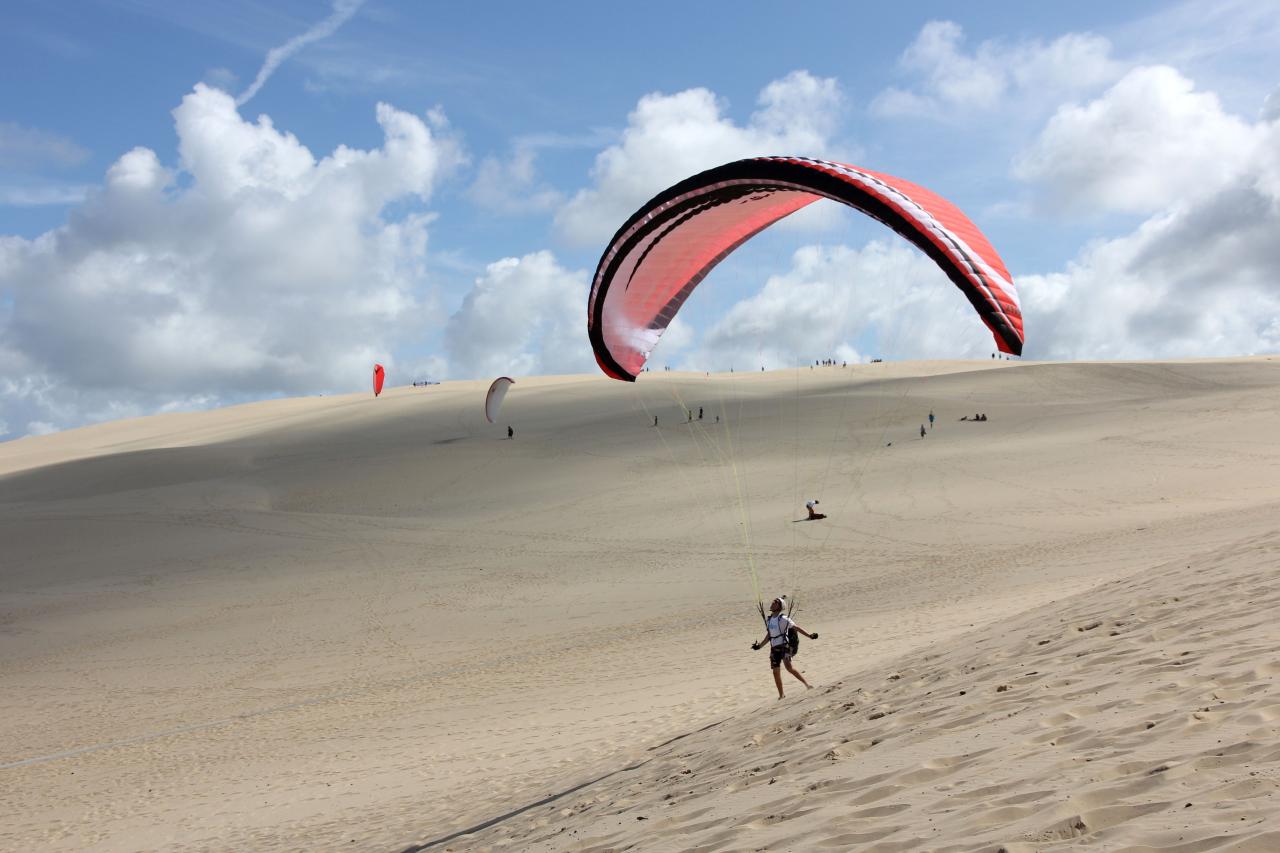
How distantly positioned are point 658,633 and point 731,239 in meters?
6.17

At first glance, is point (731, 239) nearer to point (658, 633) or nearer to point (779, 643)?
point (779, 643)

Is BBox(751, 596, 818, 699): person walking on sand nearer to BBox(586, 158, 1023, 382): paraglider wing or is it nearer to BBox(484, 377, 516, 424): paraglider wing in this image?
BBox(586, 158, 1023, 382): paraglider wing

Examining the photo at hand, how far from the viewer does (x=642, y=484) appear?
28.5m

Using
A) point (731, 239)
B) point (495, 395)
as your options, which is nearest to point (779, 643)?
point (731, 239)

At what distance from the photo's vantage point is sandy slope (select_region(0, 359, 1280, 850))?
4.63 meters

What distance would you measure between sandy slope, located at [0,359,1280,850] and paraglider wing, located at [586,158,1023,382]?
283 cm

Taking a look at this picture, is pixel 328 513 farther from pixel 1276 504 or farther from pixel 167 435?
pixel 167 435

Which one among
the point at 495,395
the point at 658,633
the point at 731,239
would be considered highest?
the point at 495,395

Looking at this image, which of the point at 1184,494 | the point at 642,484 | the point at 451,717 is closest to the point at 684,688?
the point at 451,717

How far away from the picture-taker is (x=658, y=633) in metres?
14.7

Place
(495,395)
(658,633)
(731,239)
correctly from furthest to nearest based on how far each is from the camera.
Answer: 1. (495,395)
2. (658,633)
3. (731,239)

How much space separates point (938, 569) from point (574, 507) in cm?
1185

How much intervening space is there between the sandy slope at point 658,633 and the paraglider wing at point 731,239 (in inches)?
112

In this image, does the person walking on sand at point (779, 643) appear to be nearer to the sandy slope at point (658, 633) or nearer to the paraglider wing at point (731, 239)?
the sandy slope at point (658, 633)
